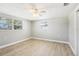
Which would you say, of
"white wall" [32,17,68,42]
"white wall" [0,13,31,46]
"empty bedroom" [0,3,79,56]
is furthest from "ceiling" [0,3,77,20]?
"white wall" [32,17,68,42]

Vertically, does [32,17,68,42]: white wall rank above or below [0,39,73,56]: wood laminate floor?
above

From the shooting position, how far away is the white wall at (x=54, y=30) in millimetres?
4445

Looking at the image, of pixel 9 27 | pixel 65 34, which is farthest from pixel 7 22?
pixel 65 34

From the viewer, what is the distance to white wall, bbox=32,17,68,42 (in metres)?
4.45

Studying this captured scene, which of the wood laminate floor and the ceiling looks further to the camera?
the wood laminate floor

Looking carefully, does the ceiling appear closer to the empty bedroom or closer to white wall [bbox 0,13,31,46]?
the empty bedroom

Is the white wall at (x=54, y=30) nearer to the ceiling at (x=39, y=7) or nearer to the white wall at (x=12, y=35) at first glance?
the white wall at (x=12, y=35)

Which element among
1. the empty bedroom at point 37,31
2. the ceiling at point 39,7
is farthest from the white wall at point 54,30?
the ceiling at point 39,7

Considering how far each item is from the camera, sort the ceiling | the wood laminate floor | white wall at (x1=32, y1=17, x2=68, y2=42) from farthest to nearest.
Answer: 1. white wall at (x1=32, y1=17, x2=68, y2=42)
2. the wood laminate floor
3. the ceiling

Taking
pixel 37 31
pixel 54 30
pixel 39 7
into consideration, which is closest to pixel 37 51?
pixel 39 7

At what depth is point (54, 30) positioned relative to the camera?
485cm

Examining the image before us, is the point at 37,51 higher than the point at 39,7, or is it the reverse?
the point at 39,7

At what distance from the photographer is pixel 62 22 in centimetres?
453

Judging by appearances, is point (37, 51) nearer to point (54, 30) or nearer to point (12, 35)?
point (12, 35)
